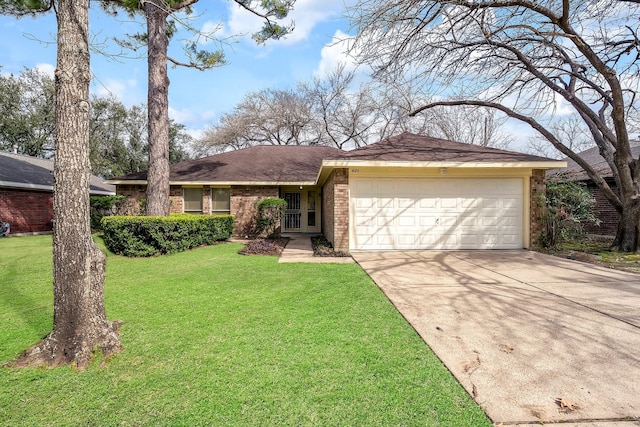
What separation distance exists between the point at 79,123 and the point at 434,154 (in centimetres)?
831

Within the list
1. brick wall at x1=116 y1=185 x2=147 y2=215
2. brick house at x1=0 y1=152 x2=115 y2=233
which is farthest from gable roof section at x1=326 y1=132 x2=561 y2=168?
brick house at x1=0 y1=152 x2=115 y2=233

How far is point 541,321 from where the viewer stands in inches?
145

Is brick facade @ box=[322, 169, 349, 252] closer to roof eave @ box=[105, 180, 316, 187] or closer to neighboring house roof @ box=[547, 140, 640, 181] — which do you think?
roof eave @ box=[105, 180, 316, 187]

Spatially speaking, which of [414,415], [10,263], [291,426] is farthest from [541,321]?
[10,263]

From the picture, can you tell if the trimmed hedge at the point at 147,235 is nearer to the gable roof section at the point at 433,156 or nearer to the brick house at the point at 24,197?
the gable roof section at the point at 433,156

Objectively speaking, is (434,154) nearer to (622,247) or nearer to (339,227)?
(339,227)

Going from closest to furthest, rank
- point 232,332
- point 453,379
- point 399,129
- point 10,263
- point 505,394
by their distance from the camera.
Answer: point 505,394 < point 453,379 < point 232,332 < point 10,263 < point 399,129

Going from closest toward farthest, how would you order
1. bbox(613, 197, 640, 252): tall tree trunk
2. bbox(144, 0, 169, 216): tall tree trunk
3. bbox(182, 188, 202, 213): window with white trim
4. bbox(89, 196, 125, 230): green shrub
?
bbox(613, 197, 640, 252): tall tree trunk, bbox(144, 0, 169, 216): tall tree trunk, bbox(89, 196, 125, 230): green shrub, bbox(182, 188, 202, 213): window with white trim

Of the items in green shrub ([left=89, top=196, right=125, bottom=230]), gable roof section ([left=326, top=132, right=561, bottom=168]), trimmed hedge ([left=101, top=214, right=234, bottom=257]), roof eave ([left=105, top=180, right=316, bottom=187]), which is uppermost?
Answer: gable roof section ([left=326, top=132, right=561, bottom=168])

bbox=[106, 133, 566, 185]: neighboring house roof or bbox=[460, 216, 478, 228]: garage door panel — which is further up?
bbox=[106, 133, 566, 185]: neighboring house roof

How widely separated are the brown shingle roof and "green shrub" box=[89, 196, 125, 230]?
9791 millimetres

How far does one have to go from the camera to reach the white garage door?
9.00 metres

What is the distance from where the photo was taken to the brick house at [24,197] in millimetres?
14016

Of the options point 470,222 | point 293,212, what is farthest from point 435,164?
point 293,212
